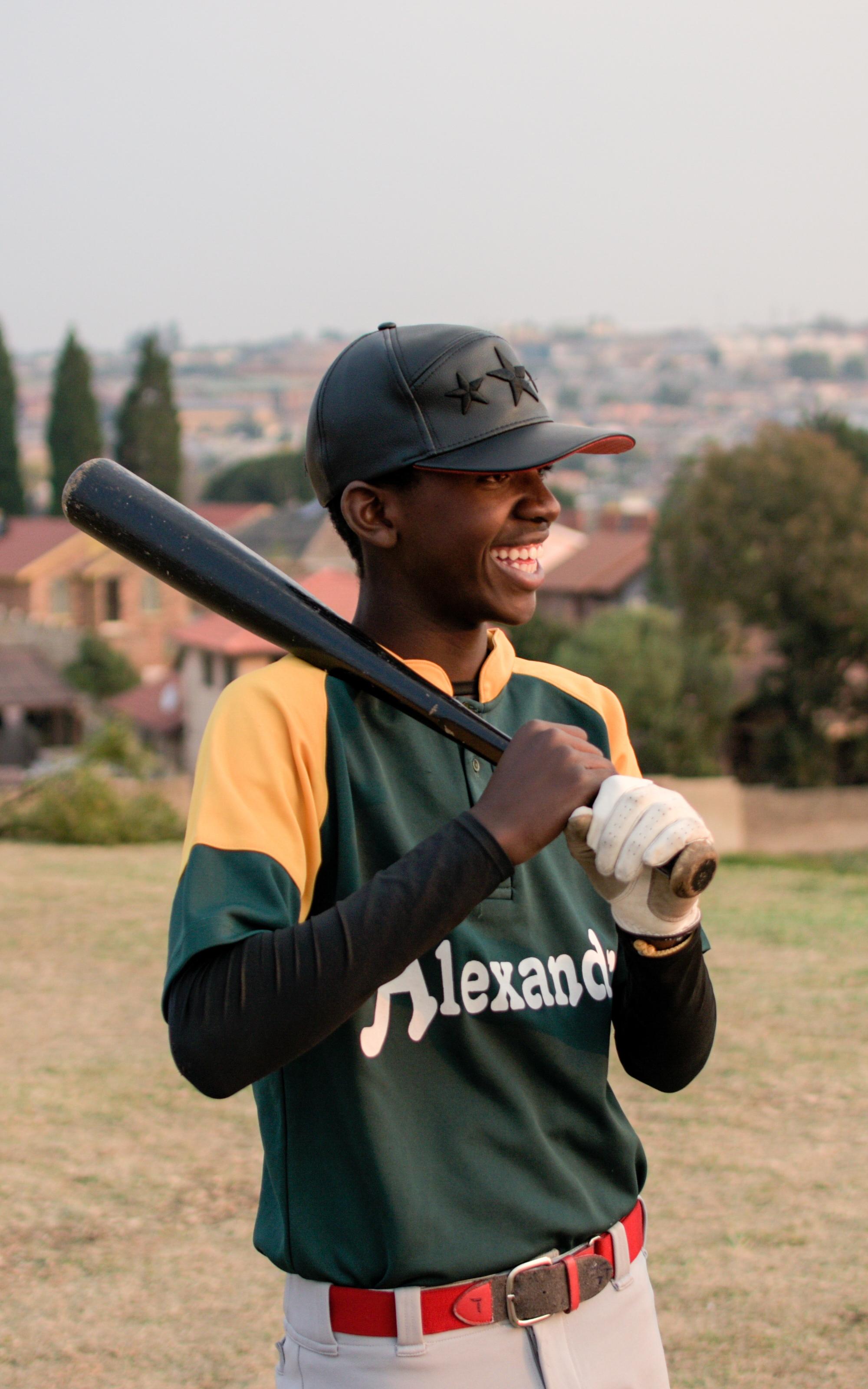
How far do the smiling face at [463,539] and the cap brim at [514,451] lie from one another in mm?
27

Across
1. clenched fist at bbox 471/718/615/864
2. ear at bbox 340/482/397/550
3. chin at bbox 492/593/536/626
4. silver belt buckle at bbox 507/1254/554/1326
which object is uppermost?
ear at bbox 340/482/397/550

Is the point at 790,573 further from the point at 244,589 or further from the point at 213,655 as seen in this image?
the point at 244,589

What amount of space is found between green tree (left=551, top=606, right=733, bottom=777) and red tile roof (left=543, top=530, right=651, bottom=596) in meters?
14.0

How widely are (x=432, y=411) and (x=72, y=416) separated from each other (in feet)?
208

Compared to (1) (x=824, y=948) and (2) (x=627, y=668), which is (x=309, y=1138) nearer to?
(1) (x=824, y=948)

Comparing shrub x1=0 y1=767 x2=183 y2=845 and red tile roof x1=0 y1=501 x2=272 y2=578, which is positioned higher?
shrub x1=0 y1=767 x2=183 y2=845

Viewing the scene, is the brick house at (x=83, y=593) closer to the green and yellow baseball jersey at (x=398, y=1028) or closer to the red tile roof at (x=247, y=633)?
the red tile roof at (x=247, y=633)

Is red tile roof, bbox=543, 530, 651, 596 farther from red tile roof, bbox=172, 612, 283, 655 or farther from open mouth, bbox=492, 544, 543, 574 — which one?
open mouth, bbox=492, 544, 543, 574

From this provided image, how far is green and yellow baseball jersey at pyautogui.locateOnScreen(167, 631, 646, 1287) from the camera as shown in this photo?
1694 millimetres

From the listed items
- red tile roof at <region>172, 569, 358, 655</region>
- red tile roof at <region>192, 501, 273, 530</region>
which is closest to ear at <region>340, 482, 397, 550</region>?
red tile roof at <region>172, 569, 358, 655</region>

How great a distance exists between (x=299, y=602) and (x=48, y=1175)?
131 inches

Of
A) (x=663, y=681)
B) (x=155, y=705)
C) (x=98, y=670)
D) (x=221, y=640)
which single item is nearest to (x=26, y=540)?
(x=98, y=670)

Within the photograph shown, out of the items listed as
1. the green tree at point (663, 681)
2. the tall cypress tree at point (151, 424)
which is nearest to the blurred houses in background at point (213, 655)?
the green tree at point (663, 681)

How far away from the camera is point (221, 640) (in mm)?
37938
